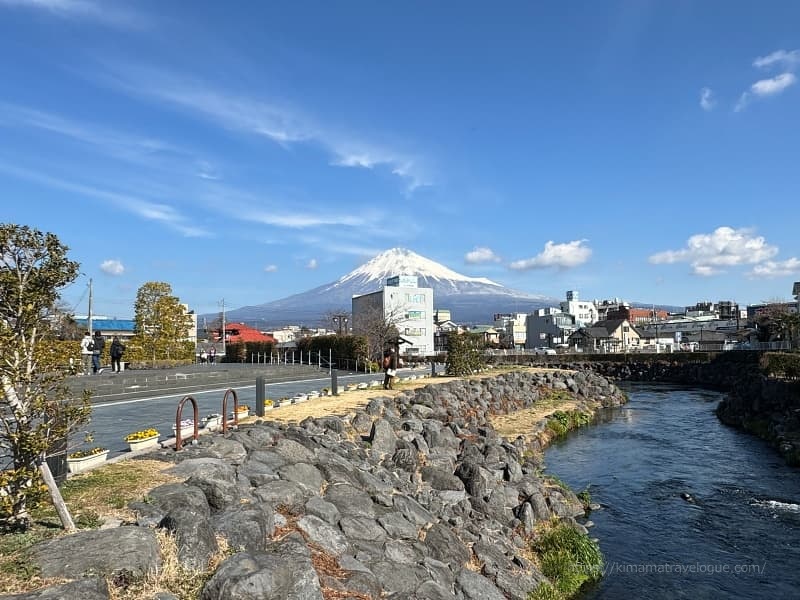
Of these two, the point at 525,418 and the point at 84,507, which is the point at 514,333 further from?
the point at 84,507

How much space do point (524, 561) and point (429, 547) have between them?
103 inches

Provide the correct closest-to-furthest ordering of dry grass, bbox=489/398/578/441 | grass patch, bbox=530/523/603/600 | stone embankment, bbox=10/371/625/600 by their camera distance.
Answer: stone embankment, bbox=10/371/625/600, grass patch, bbox=530/523/603/600, dry grass, bbox=489/398/578/441

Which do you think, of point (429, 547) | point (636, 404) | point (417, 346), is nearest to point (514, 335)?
point (417, 346)

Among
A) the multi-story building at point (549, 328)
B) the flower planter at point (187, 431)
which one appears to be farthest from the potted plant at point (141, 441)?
the multi-story building at point (549, 328)

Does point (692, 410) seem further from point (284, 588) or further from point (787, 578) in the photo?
point (284, 588)

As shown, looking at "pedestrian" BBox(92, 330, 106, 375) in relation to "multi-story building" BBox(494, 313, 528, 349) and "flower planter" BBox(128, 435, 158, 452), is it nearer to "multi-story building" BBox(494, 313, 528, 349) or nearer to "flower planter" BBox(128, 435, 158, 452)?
"flower planter" BBox(128, 435, 158, 452)

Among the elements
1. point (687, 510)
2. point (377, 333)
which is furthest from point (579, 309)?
point (687, 510)

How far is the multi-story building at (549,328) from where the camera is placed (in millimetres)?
117594

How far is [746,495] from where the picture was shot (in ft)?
56.3

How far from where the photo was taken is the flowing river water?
11.8m

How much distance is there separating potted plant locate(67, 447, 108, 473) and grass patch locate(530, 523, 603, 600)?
8484mm

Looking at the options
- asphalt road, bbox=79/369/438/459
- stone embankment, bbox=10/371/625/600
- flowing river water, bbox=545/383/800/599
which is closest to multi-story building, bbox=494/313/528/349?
flowing river water, bbox=545/383/800/599

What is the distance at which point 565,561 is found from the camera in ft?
39.3

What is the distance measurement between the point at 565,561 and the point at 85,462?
32.0 feet
